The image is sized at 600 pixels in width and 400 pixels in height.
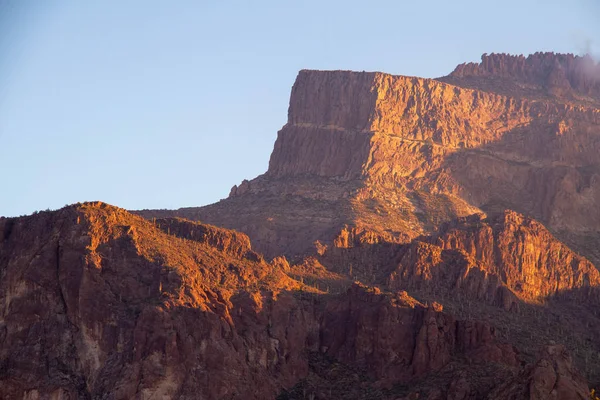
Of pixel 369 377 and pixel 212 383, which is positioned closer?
pixel 212 383

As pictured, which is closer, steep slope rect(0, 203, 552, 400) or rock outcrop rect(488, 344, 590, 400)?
rock outcrop rect(488, 344, 590, 400)

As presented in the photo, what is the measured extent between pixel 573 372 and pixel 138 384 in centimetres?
3970

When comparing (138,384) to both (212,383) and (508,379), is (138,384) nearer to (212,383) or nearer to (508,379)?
(212,383)

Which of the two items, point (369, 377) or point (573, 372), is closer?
Result: point (573, 372)

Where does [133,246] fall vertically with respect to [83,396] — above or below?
above

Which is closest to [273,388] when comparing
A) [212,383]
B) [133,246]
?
[212,383]

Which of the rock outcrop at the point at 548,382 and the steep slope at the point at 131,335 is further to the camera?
the steep slope at the point at 131,335

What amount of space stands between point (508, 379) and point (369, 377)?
64.1ft

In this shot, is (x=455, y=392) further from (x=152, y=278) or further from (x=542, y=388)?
(x=152, y=278)

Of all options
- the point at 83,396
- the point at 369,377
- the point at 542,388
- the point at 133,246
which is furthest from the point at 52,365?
the point at 542,388

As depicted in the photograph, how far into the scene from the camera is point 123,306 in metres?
191

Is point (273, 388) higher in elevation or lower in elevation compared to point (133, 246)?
lower

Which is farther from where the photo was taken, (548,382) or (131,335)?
(131,335)

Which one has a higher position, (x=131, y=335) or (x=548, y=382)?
(x=131, y=335)
